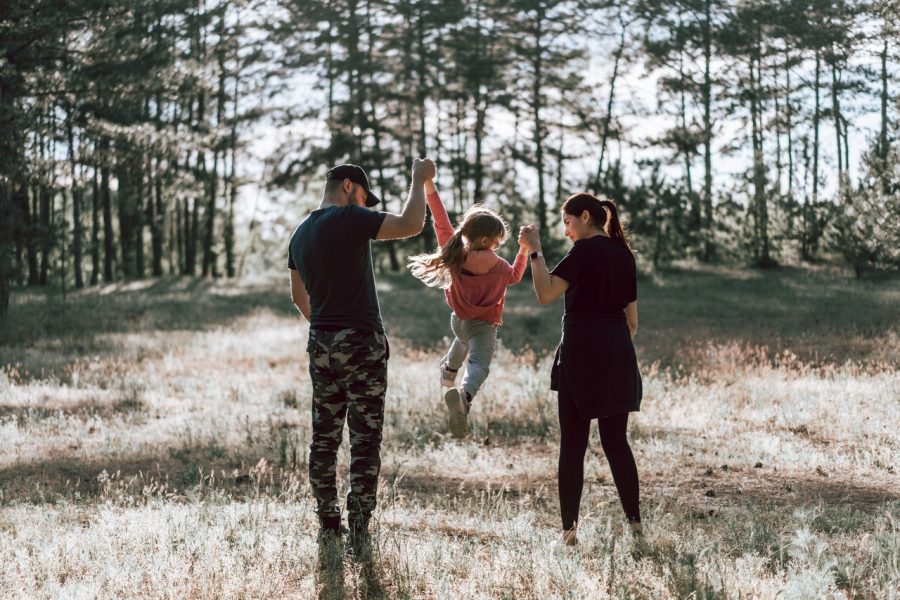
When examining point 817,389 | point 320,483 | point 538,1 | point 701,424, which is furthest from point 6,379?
point 538,1

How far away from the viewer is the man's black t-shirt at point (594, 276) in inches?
181

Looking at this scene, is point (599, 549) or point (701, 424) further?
point (701, 424)

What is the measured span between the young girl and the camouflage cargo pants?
2.69ft

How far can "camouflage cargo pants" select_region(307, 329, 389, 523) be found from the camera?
15.2 feet

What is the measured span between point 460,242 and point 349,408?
1513mm

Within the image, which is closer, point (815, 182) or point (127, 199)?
point (127, 199)

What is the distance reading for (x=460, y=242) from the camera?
18.1 feet

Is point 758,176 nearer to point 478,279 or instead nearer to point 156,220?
point 156,220

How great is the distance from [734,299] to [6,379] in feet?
59.6

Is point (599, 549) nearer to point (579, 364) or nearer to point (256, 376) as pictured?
point (579, 364)

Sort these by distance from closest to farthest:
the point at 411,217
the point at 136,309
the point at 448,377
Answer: the point at 411,217, the point at 448,377, the point at 136,309

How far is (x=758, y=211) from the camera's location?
30484 mm

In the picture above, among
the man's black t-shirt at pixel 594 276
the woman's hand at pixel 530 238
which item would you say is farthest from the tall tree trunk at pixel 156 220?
the man's black t-shirt at pixel 594 276

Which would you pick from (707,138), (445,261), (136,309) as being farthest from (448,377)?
(707,138)
